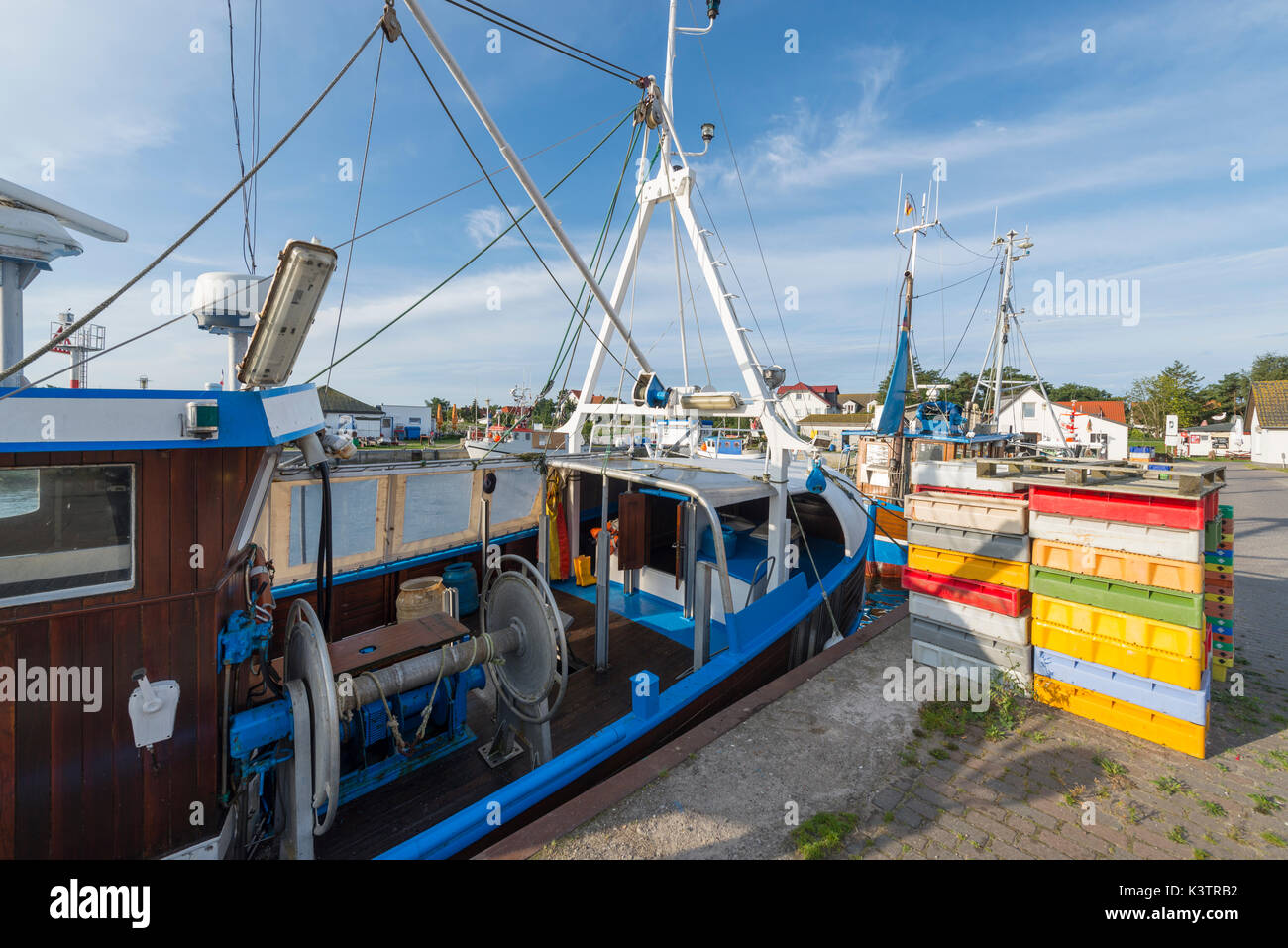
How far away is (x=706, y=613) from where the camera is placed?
5219 mm

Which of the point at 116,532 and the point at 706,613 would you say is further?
the point at 706,613

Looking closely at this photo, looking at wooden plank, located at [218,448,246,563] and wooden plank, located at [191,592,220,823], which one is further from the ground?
wooden plank, located at [218,448,246,563]

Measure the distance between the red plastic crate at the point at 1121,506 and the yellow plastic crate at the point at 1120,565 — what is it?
251 millimetres

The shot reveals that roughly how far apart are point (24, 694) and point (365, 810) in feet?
7.39

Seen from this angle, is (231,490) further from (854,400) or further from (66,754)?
(854,400)

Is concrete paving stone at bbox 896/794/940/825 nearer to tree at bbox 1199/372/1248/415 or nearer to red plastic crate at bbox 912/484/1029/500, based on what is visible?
red plastic crate at bbox 912/484/1029/500

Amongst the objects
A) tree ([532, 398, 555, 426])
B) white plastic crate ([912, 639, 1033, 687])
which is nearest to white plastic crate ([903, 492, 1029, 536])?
white plastic crate ([912, 639, 1033, 687])

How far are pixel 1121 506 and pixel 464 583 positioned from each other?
6.77 meters

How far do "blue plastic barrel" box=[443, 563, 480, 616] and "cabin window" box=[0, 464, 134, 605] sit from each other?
168 inches

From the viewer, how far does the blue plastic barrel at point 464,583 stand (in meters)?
6.98

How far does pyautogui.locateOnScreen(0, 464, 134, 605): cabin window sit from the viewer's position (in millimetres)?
2539
